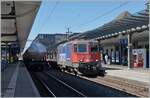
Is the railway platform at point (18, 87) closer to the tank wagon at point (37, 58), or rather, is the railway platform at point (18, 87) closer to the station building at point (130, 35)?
the station building at point (130, 35)

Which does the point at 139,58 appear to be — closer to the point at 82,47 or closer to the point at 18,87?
the point at 82,47

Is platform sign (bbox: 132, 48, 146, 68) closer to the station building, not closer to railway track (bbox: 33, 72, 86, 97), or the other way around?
the station building

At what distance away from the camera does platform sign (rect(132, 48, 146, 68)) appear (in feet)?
143

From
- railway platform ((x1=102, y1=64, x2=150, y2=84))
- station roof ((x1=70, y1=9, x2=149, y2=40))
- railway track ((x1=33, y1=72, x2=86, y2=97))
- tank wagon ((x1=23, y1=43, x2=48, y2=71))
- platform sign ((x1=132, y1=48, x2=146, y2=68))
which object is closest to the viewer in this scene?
railway track ((x1=33, y1=72, x2=86, y2=97))

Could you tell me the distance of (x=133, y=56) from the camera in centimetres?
4566

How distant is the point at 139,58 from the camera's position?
4478 cm

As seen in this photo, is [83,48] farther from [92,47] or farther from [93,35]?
[93,35]

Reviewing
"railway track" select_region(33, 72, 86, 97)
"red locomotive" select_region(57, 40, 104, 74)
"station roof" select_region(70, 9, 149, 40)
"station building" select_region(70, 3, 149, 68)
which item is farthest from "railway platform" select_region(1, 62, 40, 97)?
"station roof" select_region(70, 9, 149, 40)

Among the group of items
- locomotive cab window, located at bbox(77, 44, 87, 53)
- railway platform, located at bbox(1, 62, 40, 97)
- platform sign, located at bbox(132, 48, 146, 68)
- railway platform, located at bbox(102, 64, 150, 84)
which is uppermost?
locomotive cab window, located at bbox(77, 44, 87, 53)

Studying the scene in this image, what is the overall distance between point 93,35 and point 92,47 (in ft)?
68.4

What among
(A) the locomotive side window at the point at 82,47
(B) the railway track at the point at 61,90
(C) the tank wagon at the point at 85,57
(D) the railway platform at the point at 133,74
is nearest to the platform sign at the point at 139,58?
(D) the railway platform at the point at 133,74

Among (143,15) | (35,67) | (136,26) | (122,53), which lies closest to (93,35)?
(122,53)

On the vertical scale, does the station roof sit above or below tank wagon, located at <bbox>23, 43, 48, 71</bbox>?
above

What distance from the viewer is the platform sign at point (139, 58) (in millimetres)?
43453
